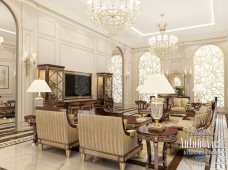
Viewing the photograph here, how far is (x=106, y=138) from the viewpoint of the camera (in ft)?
9.87

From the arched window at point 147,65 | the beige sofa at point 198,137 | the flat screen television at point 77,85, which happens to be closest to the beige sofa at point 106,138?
the beige sofa at point 198,137

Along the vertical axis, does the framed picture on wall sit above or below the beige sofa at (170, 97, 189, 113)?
above

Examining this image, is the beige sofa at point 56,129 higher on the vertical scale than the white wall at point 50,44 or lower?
lower

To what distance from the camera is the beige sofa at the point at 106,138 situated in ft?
9.55

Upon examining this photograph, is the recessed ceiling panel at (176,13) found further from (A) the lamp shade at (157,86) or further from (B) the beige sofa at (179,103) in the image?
(A) the lamp shade at (157,86)

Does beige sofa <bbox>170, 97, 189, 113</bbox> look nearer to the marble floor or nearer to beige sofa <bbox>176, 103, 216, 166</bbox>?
beige sofa <bbox>176, 103, 216, 166</bbox>

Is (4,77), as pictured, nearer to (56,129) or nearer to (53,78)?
(53,78)

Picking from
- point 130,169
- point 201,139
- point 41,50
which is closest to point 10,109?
point 41,50

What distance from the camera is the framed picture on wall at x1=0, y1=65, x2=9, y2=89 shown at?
10.0 metres

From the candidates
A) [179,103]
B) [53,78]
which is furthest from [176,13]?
[53,78]

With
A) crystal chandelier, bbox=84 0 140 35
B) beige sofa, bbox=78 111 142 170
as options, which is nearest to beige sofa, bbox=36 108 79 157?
beige sofa, bbox=78 111 142 170

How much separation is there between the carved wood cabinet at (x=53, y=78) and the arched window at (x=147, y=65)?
250 inches

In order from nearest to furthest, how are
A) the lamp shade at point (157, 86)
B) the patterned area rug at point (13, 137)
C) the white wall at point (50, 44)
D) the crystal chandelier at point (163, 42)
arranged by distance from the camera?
the lamp shade at point (157, 86) < the patterned area rug at point (13, 137) < the white wall at point (50, 44) < the crystal chandelier at point (163, 42)

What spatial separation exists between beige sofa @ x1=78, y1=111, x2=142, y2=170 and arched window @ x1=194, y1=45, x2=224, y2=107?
805cm
